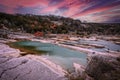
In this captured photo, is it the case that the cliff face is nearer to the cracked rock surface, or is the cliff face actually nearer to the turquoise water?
the turquoise water

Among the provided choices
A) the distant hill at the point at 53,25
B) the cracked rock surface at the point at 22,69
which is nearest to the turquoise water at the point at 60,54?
the distant hill at the point at 53,25

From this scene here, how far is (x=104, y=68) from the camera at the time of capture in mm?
4105

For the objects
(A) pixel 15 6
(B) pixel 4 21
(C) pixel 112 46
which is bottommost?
(C) pixel 112 46

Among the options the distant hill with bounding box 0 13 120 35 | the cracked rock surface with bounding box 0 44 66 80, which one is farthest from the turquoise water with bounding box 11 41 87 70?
the cracked rock surface with bounding box 0 44 66 80

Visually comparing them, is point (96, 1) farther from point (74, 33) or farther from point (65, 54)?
point (65, 54)

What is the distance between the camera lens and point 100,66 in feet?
13.7

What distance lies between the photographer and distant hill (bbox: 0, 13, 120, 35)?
507 centimetres

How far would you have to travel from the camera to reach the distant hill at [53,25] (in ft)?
16.6

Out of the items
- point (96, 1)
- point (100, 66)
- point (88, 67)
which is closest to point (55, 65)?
point (88, 67)

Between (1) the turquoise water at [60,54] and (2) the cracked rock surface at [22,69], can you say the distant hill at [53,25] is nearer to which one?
(1) the turquoise water at [60,54]

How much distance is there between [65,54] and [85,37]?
93cm

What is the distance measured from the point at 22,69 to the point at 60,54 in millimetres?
1412

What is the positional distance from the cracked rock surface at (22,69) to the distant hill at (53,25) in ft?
3.34

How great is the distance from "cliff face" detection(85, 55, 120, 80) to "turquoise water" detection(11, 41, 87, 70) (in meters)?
0.50
